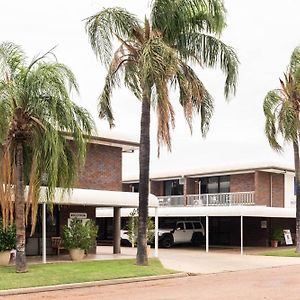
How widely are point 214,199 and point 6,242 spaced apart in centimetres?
1938

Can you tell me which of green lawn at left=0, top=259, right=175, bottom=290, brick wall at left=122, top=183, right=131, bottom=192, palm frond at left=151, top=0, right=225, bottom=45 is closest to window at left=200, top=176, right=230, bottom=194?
brick wall at left=122, top=183, right=131, bottom=192

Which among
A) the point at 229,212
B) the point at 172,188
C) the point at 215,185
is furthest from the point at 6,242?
the point at 172,188

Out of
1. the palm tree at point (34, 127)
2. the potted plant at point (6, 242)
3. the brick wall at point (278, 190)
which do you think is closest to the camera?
the palm tree at point (34, 127)

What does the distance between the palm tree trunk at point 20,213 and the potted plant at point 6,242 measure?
2704mm

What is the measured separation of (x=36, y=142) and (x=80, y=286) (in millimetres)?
4621

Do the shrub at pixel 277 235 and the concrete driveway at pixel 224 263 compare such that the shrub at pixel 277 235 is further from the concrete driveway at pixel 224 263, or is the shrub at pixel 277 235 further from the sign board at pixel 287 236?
the concrete driveway at pixel 224 263

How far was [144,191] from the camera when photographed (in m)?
21.6

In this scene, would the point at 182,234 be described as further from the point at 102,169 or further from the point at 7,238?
the point at 7,238

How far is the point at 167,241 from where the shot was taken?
36.9 metres

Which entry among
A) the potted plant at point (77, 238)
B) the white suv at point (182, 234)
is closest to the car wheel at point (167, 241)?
the white suv at point (182, 234)

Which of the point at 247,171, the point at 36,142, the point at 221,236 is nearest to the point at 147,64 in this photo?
the point at 36,142

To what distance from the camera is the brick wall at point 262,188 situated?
123ft

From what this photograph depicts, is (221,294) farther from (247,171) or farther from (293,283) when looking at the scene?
(247,171)

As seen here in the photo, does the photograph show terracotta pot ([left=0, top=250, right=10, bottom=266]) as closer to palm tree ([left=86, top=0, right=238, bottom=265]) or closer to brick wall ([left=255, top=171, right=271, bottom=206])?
palm tree ([left=86, top=0, right=238, bottom=265])
